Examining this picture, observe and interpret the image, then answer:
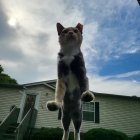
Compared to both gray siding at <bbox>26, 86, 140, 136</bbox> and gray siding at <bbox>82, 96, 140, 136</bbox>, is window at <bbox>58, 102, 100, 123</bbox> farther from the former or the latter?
gray siding at <bbox>82, 96, 140, 136</bbox>

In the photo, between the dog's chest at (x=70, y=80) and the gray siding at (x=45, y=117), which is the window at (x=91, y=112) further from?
the dog's chest at (x=70, y=80)

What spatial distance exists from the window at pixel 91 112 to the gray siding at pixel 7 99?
5.67 metres

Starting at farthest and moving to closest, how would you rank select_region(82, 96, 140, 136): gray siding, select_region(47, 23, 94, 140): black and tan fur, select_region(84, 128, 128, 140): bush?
select_region(82, 96, 140, 136): gray siding → select_region(84, 128, 128, 140): bush → select_region(47, 23, 94, 140): black and tan fur

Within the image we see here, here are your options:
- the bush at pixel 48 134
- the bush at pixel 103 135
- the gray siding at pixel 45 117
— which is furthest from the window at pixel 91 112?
the bush at pixel 48 134

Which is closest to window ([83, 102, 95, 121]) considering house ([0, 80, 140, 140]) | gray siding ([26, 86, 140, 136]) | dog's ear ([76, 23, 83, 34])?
house ([0, 80, 140, 140])

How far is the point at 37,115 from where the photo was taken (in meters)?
20.8

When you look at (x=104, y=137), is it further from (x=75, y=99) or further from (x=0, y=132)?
(x=75, y=99)

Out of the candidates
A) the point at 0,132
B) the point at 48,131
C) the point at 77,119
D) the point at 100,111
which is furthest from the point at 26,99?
the point at 77,119

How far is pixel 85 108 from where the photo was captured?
2059 centimetres

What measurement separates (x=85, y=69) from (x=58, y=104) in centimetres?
34

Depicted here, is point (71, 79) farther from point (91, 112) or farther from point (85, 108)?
point (91, 112)

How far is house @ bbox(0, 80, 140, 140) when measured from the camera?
20656 millimetres

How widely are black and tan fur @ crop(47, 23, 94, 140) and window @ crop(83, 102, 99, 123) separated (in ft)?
60.9

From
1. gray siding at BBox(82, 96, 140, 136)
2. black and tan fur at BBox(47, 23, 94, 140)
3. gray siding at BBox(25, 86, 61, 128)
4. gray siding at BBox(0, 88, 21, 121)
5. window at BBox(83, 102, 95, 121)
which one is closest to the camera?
black and tan fur at BBox(47, 23, 94, 140)
